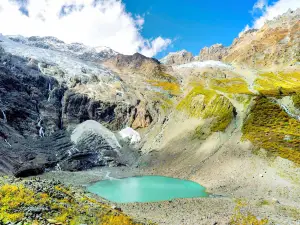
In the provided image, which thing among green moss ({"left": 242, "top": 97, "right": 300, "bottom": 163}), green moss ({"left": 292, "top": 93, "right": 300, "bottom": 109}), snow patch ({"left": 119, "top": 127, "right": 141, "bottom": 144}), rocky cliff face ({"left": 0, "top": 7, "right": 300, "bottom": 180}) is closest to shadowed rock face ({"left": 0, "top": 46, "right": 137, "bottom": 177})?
rocky cliff face ({"left": 0, "top": 7, "right": 300, "bottom": 180})

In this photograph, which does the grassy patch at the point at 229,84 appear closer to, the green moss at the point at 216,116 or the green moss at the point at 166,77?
the green moss at the point at 166,77

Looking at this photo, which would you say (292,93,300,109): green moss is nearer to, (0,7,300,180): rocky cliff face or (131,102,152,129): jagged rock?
(0,7,300,180): rocky cliff face

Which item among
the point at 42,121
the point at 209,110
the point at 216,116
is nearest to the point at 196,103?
the point at 209,110

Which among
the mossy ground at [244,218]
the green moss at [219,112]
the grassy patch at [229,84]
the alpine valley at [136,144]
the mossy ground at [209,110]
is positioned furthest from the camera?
the grassy patch at [229,84]

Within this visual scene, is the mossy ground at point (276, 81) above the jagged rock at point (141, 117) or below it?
above

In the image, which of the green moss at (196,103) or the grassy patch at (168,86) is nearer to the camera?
Result: the green moss at (196,103)

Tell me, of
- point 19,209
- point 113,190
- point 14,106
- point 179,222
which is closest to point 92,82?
point 14,106

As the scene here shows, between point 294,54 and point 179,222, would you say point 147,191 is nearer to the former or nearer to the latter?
point 179,222

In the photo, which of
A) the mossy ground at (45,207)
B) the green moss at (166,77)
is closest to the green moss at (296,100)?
the mossy ground at (45,207)
